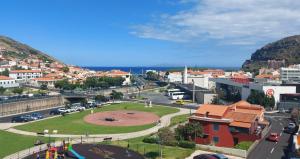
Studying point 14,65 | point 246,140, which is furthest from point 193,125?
point 14,65

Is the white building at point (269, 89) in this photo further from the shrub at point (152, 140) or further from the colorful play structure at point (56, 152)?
the colorful play structure at point (56, 152)

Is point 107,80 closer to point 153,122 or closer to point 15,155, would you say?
point 153,122

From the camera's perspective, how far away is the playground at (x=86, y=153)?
40594 millimetres

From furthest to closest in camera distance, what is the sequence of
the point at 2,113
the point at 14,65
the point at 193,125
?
the point at 14,65 < the point at 2,113 < the point at 193,125

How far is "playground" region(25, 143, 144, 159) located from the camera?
133 ft

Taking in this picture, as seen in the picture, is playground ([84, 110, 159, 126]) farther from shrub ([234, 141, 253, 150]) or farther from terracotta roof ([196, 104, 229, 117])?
shrub ([234, 141, 253, 150])

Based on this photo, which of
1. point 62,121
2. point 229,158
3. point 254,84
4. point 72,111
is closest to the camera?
point 229,158

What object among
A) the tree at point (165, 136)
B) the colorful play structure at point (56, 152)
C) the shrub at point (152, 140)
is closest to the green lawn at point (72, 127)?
the shrub at point (152, 140)

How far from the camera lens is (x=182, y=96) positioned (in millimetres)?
121688

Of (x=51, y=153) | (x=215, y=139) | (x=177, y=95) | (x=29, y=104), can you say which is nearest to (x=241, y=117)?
(x=215, y=139)

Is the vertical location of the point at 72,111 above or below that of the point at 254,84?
below

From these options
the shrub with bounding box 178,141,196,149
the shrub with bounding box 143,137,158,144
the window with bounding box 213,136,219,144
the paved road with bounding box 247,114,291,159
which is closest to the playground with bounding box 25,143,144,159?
the shrub with bounding box 143,137,158,144

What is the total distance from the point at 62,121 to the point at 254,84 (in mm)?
53929

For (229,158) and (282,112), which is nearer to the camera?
(229,158)
